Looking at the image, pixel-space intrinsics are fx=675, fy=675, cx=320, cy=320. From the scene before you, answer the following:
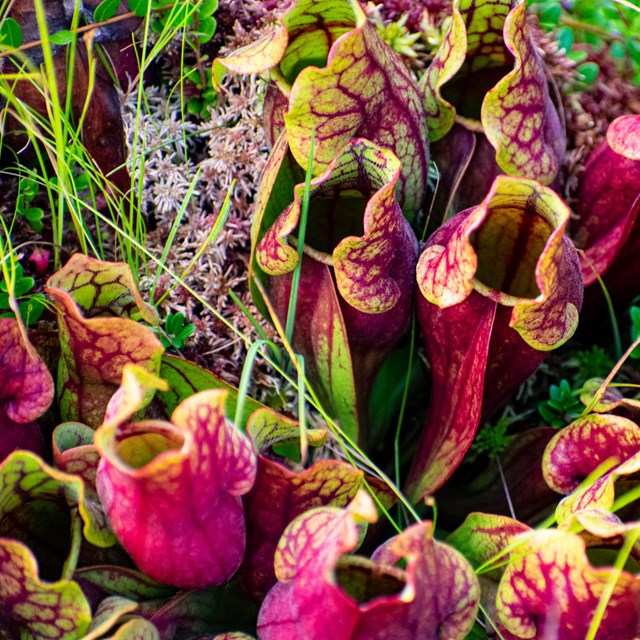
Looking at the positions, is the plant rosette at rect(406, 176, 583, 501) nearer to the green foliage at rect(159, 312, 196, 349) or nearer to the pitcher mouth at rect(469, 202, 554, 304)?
the pitcher mouth at rect(469, 202, 554, 304)

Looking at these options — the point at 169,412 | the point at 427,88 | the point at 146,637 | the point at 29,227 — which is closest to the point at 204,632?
the point at 146,637

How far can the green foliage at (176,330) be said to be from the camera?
98 centimetres

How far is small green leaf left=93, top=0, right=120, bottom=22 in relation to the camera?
101cm

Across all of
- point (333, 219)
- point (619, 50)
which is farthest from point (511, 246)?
point (619, 50)

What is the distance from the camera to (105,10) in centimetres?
101

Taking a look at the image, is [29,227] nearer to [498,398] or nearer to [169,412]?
[169,412]

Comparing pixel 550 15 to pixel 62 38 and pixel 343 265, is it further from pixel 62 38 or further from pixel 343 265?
pixel 62 38

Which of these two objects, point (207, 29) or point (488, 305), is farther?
point (207, 29)

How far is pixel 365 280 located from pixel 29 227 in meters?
0.58

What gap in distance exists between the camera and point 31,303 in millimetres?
933

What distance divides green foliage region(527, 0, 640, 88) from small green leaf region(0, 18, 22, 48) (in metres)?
0.85

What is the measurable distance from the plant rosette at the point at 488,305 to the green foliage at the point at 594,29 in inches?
18.2

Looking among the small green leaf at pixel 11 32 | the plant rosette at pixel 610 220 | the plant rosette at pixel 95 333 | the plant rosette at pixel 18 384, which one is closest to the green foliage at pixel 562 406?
the plant rosette at pixel 610 220

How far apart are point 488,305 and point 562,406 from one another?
338 millimetres
